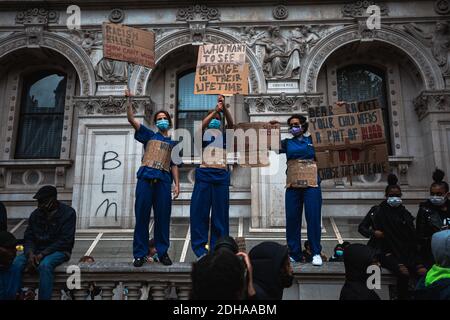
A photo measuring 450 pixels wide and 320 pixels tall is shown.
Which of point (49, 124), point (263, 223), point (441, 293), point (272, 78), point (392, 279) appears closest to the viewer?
point (441, 293)

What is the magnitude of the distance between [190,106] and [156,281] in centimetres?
844

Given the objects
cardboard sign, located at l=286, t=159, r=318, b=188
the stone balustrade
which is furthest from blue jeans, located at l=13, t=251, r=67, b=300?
cardboard sign, located at l=286, t=159, r=318, b=188

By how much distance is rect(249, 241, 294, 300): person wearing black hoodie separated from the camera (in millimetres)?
3033

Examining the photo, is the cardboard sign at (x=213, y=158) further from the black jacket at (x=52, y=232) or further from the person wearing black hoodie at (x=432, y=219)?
the person wearing black hoodie at (x=432, y=219)

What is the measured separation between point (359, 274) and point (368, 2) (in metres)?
10.4

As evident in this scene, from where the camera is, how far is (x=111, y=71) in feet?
39.0

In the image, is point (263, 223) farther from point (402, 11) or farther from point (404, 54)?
point (402, 11)

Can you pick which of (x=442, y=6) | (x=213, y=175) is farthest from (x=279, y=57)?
(x=213, y=175)

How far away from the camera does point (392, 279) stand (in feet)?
16.2

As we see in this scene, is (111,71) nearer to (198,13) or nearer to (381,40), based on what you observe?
(198,13)

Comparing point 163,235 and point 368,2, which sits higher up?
point 368,2

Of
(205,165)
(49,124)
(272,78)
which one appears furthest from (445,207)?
(49,124)

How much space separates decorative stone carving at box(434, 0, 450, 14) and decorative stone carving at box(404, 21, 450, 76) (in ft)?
1.37

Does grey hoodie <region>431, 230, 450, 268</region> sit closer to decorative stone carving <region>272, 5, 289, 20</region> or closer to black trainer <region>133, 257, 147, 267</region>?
black trainer <region>133, 257, 147, 267</region>
